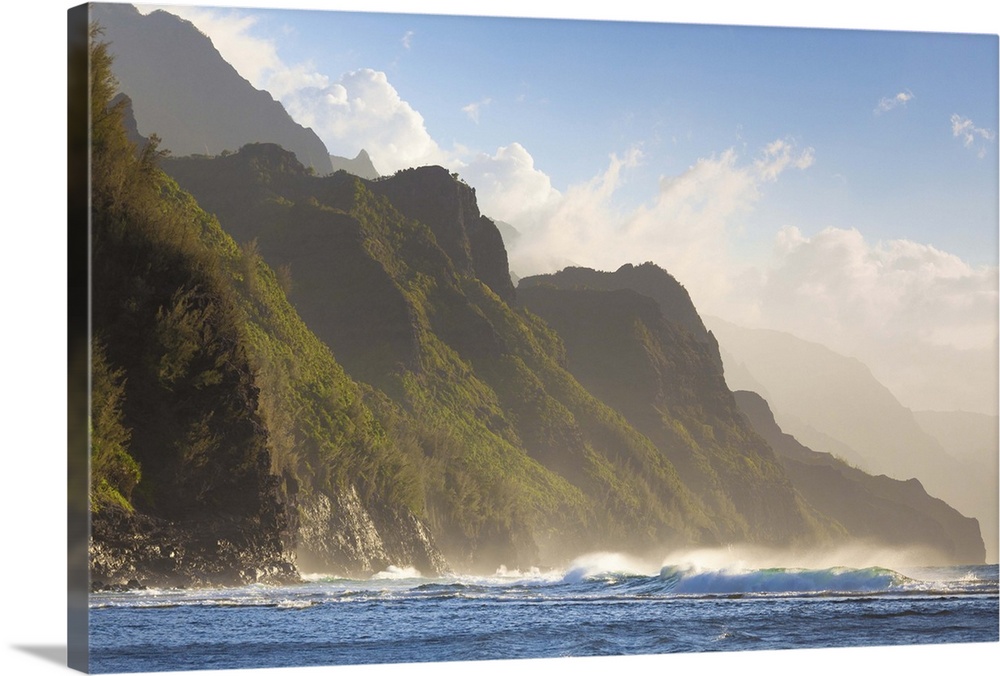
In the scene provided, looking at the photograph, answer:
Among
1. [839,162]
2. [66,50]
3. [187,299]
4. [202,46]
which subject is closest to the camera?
[66,50]

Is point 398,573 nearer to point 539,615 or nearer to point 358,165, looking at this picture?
point 539,615

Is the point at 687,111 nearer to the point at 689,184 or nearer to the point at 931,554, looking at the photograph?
the point at 689,184

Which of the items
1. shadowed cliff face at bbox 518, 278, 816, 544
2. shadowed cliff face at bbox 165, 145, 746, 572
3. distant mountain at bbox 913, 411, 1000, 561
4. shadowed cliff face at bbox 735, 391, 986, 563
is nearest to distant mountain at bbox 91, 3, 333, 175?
shadowed cliff face at bbox 165, 145, 746, 572

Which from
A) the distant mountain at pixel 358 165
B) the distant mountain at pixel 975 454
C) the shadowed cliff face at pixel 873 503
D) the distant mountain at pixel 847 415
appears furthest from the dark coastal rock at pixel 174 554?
the distant mountain at pixel 975 454

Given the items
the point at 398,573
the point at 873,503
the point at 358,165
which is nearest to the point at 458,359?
the point at 358,165

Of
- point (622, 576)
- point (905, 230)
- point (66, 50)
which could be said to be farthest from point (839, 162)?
point (66, 50)
